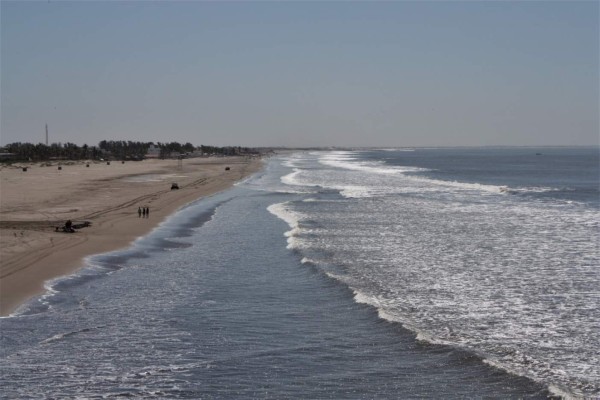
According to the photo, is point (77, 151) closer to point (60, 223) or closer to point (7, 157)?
point (7, 157)

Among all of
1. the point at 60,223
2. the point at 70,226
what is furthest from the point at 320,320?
the point at 60,223

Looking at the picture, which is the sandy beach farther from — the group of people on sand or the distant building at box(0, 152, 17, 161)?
the distant building at box(0, 152, 17, 161)

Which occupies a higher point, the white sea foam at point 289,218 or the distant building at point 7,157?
the distant building at point 7,157

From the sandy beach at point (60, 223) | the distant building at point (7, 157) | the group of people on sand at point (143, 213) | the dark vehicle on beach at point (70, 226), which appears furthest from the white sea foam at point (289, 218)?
the distant building at point (7, 157)

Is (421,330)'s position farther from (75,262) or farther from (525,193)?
(525,193)

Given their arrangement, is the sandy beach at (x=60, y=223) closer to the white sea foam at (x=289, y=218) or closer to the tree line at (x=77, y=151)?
the white sea foam at (x=289, y=218)

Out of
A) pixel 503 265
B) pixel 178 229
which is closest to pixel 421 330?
pixel 503 265

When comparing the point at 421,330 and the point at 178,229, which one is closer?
the point at 421,330

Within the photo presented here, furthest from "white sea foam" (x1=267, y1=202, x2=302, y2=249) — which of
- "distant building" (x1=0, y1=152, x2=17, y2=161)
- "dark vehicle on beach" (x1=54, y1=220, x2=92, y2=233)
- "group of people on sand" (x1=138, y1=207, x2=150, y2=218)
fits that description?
"distant building" (x1=0, y1=152, x2=17, y2=161)
